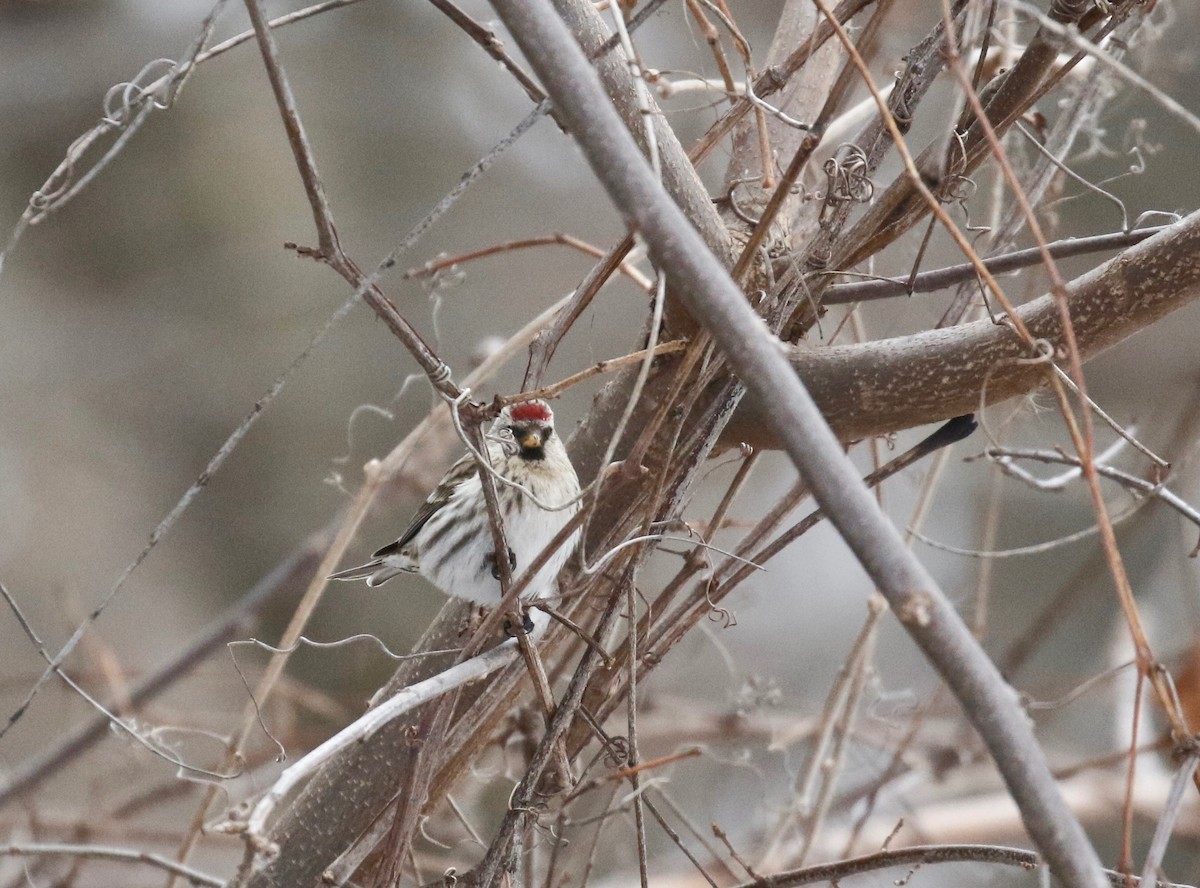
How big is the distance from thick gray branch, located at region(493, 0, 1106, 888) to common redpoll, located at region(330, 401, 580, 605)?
1049 millimetres

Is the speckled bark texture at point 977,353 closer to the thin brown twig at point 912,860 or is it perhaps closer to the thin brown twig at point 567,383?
the thin brown twig at point 567,383

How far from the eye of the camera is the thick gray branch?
0.80 meters

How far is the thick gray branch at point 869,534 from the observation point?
80 centimetres

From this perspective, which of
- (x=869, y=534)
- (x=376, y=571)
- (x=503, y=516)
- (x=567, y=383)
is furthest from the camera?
(x=376, y=571)

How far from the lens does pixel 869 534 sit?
806 mm

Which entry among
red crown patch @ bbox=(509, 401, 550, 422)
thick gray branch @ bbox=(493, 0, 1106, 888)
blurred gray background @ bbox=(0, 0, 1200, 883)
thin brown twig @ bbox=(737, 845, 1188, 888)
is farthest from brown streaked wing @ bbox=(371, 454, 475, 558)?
blurred gray background @ bbox=(0, 0, 1200, 883)

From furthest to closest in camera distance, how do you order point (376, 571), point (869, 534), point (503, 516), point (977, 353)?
point (376, 571), point (503, 516), point (977, 353), point (869, 534)

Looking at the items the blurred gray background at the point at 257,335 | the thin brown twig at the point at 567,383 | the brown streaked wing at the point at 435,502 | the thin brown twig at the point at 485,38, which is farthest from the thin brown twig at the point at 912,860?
the blurred gray background at the point at 257,335

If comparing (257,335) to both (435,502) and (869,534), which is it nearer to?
(435,502)

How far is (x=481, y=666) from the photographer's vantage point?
4.49 feet

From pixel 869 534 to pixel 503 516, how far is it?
3.88 feet

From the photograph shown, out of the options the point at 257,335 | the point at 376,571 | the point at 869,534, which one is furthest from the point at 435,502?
the point at 257,335

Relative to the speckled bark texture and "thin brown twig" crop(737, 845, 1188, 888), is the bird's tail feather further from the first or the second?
"thin brown twig" crop(737, 845, 1188, 888)

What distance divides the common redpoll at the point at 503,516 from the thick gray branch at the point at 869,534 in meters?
1.05
